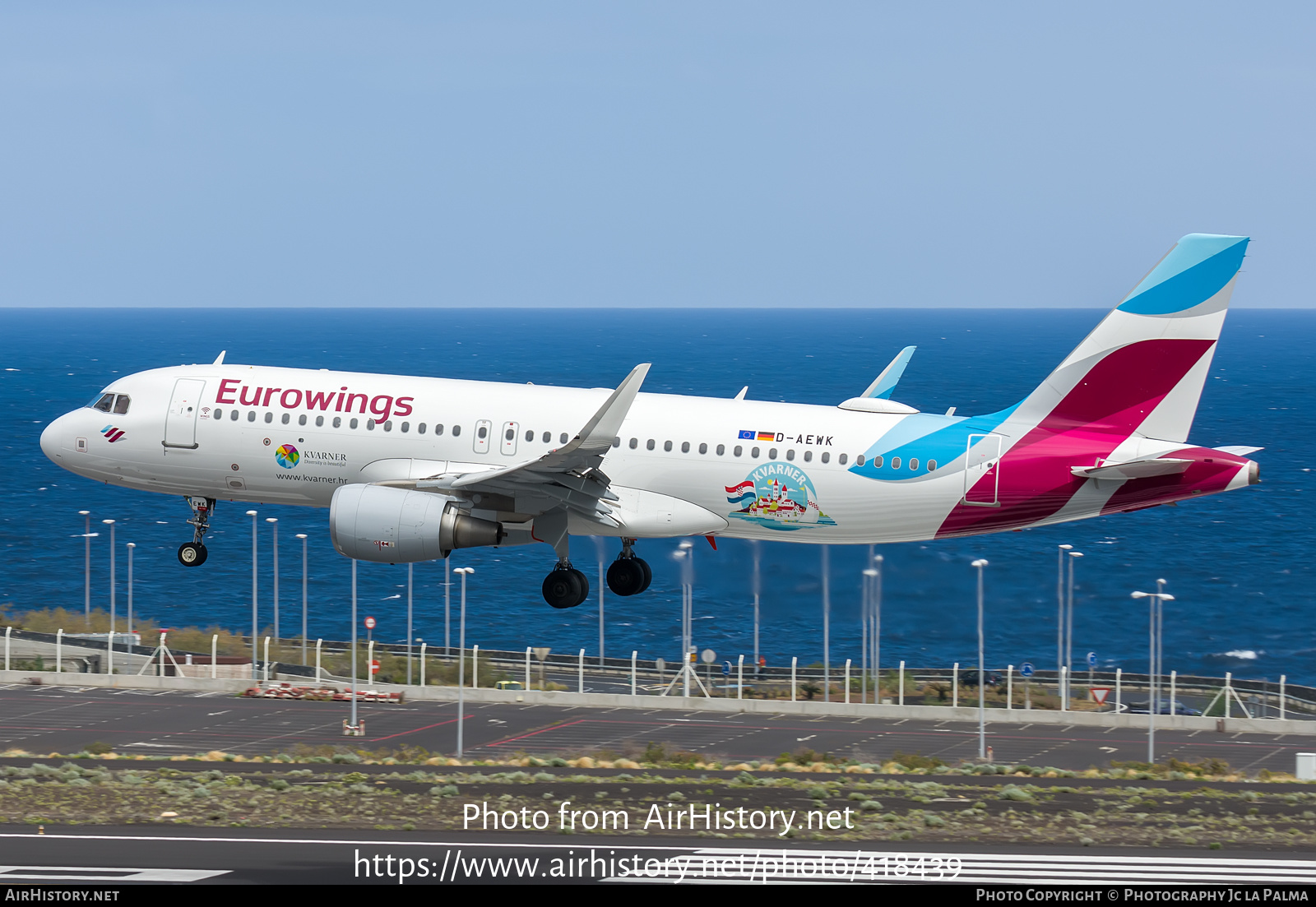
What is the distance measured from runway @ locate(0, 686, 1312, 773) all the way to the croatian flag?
31.5 meters

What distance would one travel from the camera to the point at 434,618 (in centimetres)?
12569

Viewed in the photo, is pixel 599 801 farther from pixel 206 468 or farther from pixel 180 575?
pixel 180 575

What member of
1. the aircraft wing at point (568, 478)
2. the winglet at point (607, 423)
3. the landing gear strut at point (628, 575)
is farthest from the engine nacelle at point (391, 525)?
the landing gear strut at point (628, 575)

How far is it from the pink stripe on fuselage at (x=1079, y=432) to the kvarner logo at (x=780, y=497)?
3.80 metres

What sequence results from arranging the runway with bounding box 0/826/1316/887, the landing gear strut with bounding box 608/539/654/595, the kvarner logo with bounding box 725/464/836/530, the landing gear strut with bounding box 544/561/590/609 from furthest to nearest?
the landing gear strut with bounding box 608/539/654/595 → the landing gear strut with bounding box 544/561/590/609 → the kvarner logo with bounding box 725/464/836/530 → the runway with bounding box 0/826/1316/887

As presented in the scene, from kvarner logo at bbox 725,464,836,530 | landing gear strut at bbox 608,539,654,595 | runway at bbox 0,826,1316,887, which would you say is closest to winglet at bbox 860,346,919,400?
kvarner logo at bbox 725,464,836,530

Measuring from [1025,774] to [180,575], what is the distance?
97.6m

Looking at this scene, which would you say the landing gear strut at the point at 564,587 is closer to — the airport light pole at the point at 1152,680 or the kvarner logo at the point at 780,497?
the kvarner logo at the point at 780,497

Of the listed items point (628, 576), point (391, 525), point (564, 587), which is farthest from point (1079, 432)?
point (391, 525)

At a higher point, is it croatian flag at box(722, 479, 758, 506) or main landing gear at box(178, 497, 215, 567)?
croatian flag at box(722, 479, 758, 506)

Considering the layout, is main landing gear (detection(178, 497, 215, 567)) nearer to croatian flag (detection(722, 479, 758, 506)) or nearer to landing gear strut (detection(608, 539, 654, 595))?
landing gear strut (detection(608, 539, 654, 595))

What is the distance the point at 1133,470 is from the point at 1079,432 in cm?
224

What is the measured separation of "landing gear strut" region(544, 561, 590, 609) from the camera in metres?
45.7
